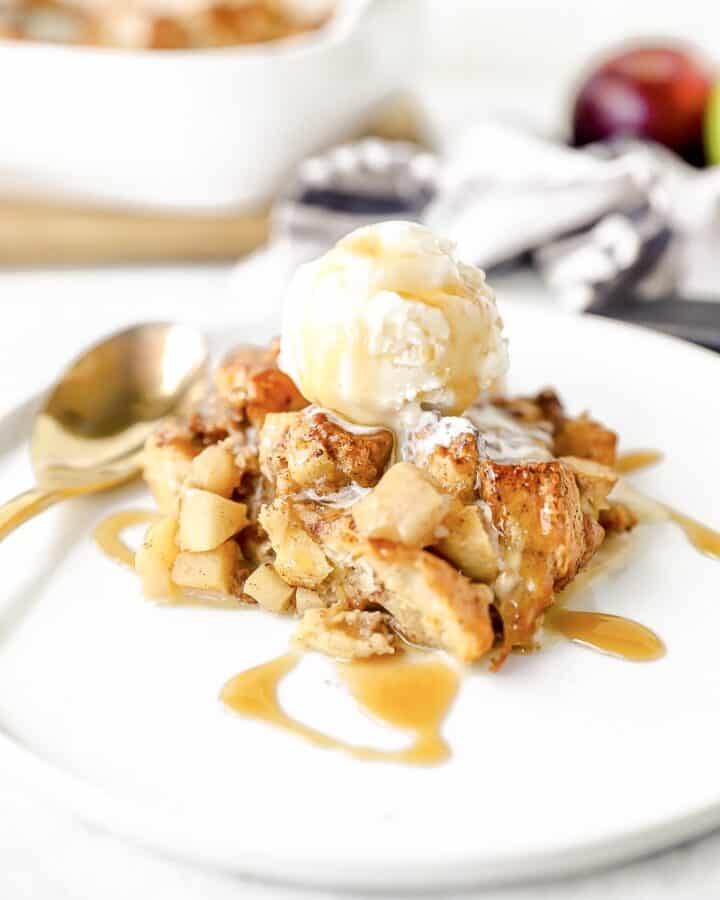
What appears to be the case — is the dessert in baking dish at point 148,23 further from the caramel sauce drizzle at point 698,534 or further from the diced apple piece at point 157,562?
the caramel sauce drizzle at point 698,534

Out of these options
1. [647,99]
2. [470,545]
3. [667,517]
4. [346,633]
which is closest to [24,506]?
[346,633]

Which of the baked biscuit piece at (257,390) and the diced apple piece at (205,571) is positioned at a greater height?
the baked biscuit piece at (257,390)

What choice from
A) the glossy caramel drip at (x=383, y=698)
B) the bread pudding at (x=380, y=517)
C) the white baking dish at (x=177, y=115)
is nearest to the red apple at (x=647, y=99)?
the white baking dish at (x=177, y=115)

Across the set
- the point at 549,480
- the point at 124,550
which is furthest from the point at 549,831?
the point at 124,550

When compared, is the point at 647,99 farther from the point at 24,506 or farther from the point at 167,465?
the point at 24,506

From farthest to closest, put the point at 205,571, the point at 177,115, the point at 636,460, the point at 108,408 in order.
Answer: the point at 177,115 → the point at 108,408 → the point at 636,460 → the point at 205,571

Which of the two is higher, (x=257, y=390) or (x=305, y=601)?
(x=257, y=390)

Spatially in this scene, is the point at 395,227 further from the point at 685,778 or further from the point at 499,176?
the point at 499,176

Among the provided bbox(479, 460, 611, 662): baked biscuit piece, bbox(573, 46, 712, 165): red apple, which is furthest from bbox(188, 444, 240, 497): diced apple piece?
bbox(573, 46, 712, 165): red apple
